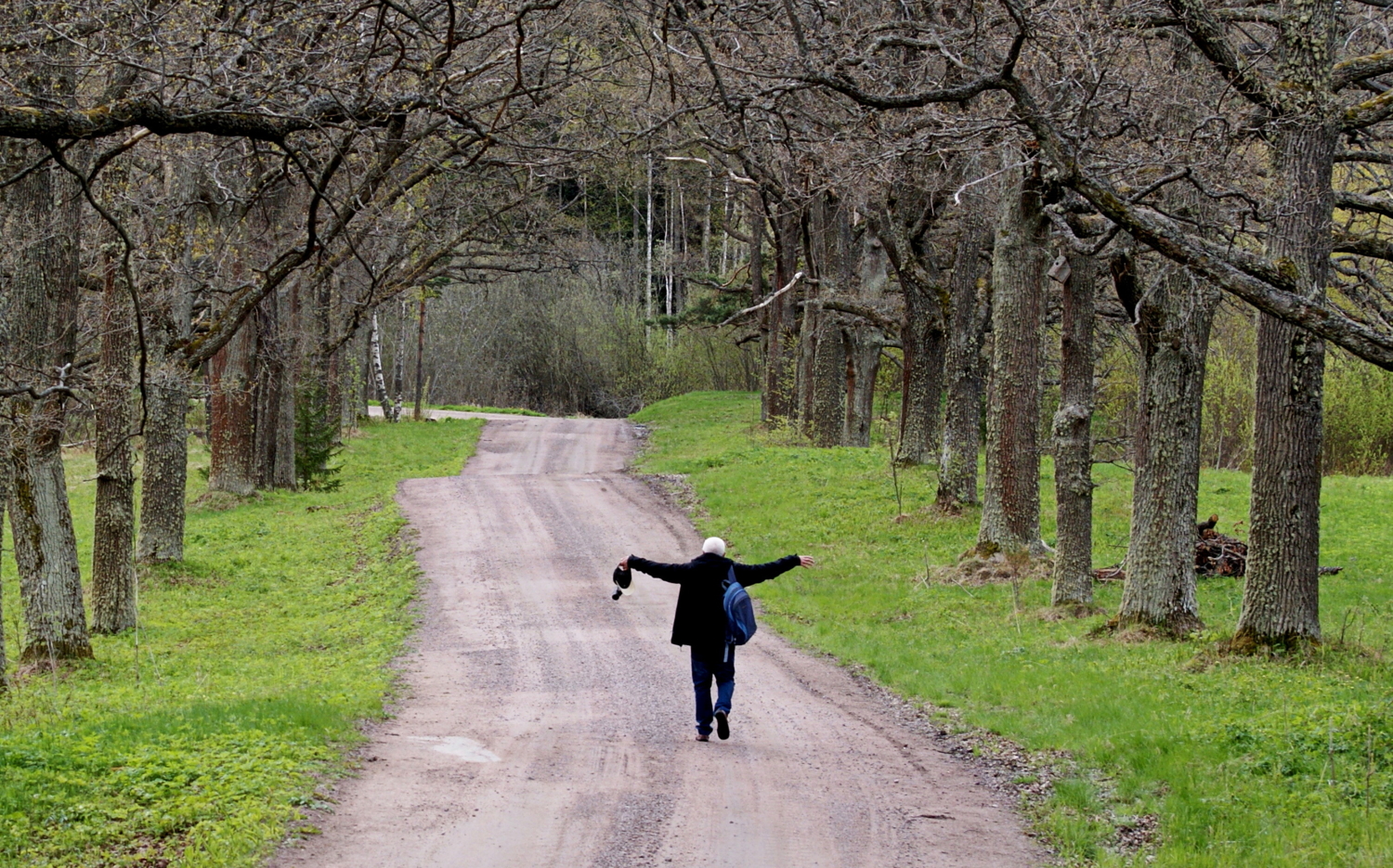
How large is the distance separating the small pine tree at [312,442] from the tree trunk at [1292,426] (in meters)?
22.0

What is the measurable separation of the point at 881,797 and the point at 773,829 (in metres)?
1.15

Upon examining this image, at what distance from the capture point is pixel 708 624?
32.6 ft

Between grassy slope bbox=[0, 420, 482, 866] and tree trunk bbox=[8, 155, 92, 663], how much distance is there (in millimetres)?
732

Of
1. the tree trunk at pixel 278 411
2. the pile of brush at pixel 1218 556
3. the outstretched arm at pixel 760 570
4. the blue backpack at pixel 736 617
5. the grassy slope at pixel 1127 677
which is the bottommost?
the grassy slope at pixel 1127 677

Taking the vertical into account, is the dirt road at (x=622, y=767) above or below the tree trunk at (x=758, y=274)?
below

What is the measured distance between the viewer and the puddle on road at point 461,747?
902cm

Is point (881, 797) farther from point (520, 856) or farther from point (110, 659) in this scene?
point (110, 659)

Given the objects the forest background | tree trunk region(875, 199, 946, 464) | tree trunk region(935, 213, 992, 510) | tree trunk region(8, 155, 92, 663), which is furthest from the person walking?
tree trunk region(875, 199, 946, 464)

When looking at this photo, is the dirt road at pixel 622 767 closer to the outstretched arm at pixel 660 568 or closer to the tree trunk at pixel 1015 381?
the outstretched arm at pixel 660 568

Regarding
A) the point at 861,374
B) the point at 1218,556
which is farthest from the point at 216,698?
the point at 861,374

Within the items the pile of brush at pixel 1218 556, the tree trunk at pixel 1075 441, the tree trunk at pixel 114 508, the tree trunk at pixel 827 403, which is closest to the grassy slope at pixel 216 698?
the tree trunk at pixel 114 508

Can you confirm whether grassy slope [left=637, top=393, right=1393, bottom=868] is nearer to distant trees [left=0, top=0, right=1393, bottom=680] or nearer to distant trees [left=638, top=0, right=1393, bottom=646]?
distant trees [left=0, top=0, right=1393, bottom=680]

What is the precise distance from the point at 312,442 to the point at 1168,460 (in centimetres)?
2107

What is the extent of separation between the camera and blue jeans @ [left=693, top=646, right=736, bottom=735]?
978 cm
